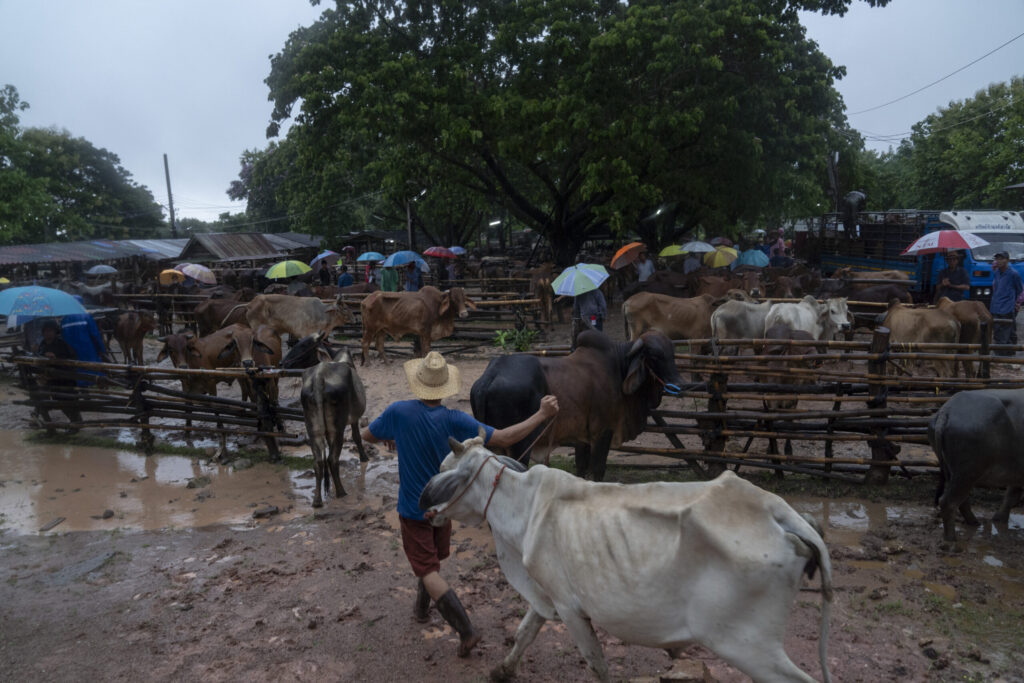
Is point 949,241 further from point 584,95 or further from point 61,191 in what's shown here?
point 61,191

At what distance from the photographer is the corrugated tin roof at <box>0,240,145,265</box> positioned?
23.7 meters

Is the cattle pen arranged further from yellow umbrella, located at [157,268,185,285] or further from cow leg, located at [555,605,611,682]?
yellow umbrella, located at [157,268,185,285]

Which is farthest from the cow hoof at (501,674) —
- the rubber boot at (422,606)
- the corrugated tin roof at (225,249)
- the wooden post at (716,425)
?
the corrugated tin roof at (225,249)

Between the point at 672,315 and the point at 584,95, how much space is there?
6184 mm

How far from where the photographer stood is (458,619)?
13.2 ft

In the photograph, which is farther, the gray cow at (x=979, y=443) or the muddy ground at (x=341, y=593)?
the gray cow at (x=979, y=443)

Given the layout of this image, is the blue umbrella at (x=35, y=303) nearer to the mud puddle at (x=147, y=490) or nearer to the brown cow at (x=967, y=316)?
the mud puddle at (x=147, y=490)

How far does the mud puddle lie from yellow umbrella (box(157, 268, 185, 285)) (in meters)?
12.2

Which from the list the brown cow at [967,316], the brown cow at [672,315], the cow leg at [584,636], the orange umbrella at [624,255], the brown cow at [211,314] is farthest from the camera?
the brown cow at [211,314]

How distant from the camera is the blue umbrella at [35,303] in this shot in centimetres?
834

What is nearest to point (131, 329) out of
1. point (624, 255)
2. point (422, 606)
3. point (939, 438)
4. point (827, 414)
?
point (624, 255)

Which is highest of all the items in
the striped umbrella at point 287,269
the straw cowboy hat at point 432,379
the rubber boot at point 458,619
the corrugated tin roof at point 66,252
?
the corrugated tin roof at point 66,252

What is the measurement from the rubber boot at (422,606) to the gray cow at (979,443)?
13.4ft

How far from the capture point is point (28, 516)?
23.0ft
